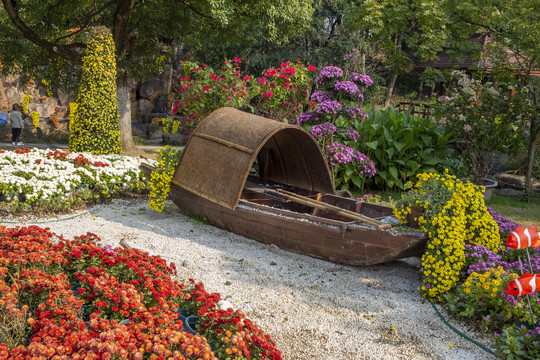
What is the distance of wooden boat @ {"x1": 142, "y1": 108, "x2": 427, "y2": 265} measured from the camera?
5156 millimetres

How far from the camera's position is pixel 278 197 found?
6.93 metres

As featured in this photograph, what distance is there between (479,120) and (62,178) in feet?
27.0

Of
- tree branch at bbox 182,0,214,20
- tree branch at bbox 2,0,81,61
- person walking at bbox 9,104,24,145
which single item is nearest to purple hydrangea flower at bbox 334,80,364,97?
tree branch at bbox 182,0,214,20

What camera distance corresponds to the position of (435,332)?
4.11 m

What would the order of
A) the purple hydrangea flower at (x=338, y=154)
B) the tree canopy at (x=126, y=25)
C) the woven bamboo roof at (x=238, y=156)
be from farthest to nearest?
the tree canopy at (x=126, y=25) → the purple hydrangea flower at (x=338, y=154) → the woven bamboo roof at (x=238, y=156)

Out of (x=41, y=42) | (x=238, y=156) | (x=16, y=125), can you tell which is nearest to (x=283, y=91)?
(x=238, y=156)

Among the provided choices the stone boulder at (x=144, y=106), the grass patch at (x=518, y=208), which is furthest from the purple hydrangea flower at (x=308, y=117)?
the stone boulder at (x=144, y=106)

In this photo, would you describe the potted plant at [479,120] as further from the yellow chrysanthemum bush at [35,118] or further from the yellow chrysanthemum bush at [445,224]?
the yellow chrysanthemum bush at [35,118]

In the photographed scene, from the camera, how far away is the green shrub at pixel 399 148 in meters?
9.70

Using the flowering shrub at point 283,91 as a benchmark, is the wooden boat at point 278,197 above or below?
below

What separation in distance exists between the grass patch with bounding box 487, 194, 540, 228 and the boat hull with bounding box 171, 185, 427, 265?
4.21 metres

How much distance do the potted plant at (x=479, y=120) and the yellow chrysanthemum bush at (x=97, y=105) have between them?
7478mm

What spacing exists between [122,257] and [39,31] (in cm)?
1182

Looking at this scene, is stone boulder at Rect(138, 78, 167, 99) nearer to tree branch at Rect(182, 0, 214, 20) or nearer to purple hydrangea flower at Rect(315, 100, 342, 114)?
tree branch at Rect(182, 0, 214, 20)
